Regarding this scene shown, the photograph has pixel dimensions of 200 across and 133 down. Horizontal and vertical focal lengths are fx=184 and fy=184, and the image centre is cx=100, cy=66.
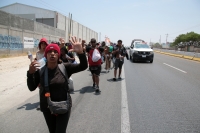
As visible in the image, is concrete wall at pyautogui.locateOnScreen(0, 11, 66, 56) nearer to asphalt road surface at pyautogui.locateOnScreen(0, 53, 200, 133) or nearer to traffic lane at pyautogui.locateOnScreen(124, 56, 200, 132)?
asphalt road surface at pyautogui.locateOnScreen(0, 53, 200, 133)

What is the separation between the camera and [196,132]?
354 cm

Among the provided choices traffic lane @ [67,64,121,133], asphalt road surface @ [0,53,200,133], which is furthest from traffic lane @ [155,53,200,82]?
traffic lane @ [67,64,121,133]

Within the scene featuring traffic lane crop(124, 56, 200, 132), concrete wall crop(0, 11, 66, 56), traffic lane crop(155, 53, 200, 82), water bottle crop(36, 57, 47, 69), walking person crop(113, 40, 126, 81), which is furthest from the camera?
concrete wall crop(0, 11, 66, 56)

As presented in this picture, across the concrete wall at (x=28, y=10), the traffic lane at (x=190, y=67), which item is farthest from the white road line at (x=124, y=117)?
the concrete wall at (x=28, y=10)

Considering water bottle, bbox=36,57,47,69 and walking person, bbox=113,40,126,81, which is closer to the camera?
water bottle, bbox=36,57,47,69

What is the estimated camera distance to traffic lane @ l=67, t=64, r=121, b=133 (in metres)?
3.64

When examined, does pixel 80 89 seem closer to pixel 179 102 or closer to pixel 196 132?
pixel 179 102

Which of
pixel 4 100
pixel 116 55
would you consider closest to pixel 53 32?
pixel 116 55

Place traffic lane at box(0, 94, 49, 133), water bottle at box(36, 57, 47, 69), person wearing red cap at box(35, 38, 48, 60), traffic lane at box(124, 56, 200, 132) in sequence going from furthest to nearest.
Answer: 1. person wearing red cap at box(35, 38, 48, 60)
2. traffic lane at box(124, 56, 200, 132)
3. traffic lane at box(0, 94, 49, 133)
4. water bottle at box(36, 57, 47, 69)

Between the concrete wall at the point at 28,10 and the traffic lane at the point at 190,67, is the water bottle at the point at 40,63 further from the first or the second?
the concrete wall at the point at 28,10

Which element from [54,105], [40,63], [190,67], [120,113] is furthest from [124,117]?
[190,67]

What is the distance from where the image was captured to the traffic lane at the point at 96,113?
364cm

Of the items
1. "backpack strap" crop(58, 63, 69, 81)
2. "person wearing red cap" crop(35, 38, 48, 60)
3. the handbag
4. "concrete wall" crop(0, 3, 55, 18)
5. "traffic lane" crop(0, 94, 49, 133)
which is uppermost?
"concrete wall" crop(0, 3, 55, 18)

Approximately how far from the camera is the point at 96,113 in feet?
14.5
